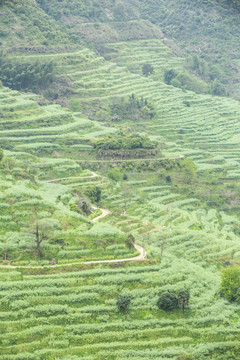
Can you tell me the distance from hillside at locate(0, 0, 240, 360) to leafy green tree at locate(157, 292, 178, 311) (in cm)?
14

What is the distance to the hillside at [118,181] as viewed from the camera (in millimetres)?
36719

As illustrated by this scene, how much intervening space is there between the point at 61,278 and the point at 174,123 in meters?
72.5

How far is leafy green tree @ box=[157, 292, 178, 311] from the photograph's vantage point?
127ft

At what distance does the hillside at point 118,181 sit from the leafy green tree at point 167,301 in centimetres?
14

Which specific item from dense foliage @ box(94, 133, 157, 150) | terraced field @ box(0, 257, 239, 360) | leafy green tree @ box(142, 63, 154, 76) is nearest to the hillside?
terraced field @ box(0, 257, 239, 360)

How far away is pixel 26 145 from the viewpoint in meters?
80.3

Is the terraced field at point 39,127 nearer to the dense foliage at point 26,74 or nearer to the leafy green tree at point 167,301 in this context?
the dense foliage at point 26,74

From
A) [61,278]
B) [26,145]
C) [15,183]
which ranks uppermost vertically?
[61,278]

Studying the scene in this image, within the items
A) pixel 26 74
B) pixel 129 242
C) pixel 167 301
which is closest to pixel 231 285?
pixel 167 301

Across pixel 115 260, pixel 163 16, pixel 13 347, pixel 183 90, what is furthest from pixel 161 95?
pixel 13 347

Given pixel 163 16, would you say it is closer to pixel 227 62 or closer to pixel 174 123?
pixel 227 62

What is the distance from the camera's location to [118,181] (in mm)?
75375

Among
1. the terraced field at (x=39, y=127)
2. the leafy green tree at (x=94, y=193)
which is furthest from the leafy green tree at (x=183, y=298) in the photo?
the terraced field at (x=39, y=127)

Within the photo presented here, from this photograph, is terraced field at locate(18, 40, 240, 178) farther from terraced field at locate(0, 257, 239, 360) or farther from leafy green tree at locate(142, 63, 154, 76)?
terraced field at locate(0, 257, 239, 360)
